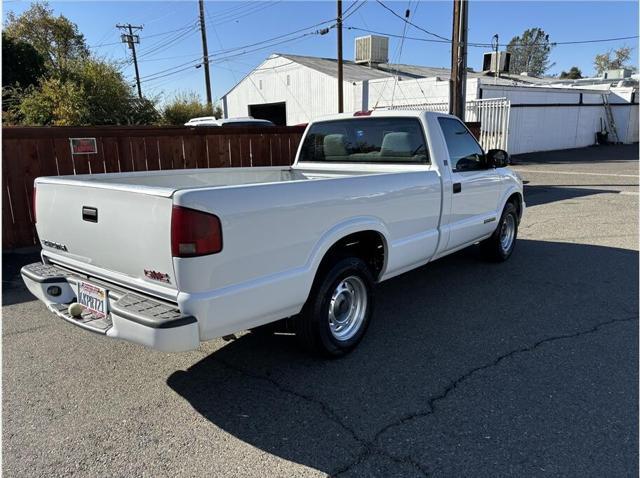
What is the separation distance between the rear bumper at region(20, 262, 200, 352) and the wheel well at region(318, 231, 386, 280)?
1.18 meters

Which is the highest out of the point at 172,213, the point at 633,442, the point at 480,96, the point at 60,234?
the point at 480,96

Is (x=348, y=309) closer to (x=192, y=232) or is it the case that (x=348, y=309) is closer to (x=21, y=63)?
(x=192, y=232)

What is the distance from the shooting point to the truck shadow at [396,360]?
2.87m

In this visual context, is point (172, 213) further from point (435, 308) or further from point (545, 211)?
point (545, 211)

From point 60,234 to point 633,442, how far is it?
151 inches

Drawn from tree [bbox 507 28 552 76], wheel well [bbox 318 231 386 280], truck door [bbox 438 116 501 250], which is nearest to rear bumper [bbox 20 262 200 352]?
wheel well [bbox 318 231 386 280]

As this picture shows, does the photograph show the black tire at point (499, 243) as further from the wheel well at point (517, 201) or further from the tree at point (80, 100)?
the tree at point (80, 100)

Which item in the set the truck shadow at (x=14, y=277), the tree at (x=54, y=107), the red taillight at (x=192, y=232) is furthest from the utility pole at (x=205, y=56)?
the red taillight at (x=192, y=232)

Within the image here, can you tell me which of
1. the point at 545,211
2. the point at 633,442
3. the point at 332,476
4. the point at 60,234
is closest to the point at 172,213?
the point at 60,234

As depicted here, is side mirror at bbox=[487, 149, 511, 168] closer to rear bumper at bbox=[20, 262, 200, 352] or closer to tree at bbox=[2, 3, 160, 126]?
rear bumper at bbox=[20, 262, 200, 352]

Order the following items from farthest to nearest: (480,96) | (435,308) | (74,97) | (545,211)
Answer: (480,96)
(74,97)
(545,211)
(435,308)

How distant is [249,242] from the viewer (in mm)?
2814

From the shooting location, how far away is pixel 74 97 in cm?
1734

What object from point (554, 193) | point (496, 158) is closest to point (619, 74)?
point (554, 193)
